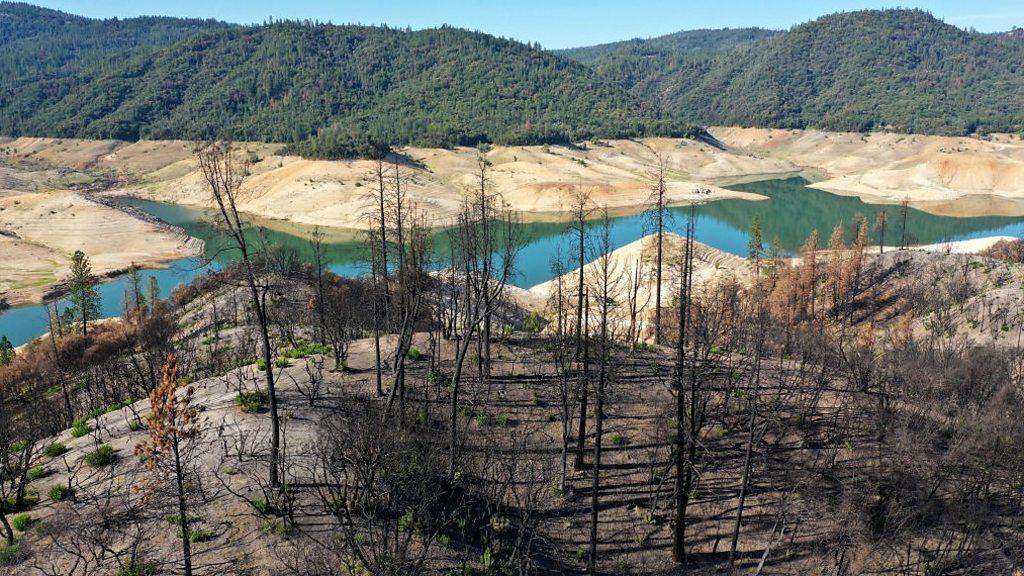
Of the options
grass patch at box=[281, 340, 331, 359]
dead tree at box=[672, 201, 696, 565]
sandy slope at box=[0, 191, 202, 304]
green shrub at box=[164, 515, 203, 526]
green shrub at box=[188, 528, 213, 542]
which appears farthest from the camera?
sandy slope at box=[0, 191, 202, 304]

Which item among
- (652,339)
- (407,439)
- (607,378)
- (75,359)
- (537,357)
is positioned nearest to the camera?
(407,439)

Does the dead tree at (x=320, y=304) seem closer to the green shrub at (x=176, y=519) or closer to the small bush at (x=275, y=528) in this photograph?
the green shrub at (x=176, y=519)

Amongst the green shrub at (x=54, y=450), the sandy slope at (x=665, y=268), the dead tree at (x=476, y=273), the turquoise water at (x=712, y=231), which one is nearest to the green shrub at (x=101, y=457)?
the green shrub at (x=54, y=450)

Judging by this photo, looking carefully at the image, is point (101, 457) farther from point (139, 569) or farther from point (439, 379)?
point (439, 379)

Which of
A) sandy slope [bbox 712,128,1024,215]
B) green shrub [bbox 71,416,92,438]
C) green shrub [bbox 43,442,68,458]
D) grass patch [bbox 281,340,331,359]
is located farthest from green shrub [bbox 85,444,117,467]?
sandy slope [bbox 712,128,1024,215]

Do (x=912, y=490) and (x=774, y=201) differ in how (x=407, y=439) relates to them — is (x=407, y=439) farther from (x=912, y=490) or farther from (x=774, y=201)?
(x=774, y=201)

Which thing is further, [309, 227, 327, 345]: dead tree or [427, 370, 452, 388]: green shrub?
[309, 227, 327, 345]: dead tree

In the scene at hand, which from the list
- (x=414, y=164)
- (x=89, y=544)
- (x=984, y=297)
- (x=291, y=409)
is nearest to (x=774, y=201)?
(x=414, y=164)

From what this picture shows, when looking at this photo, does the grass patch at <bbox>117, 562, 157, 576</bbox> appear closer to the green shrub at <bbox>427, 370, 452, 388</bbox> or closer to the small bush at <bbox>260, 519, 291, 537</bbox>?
the small bush at <bbox>260, 519, 291, 537</bbox>
